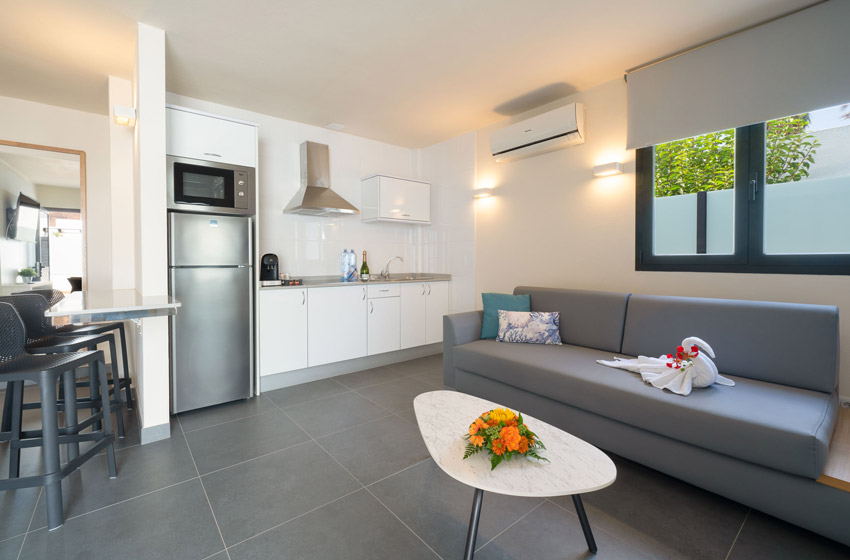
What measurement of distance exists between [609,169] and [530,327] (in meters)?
1.44

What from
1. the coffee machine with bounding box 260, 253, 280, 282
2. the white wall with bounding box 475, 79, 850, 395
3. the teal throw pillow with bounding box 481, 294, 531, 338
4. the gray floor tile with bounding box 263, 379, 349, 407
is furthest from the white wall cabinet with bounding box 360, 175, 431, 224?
the gray floor tile with bounding box 263, 379, 349, 407

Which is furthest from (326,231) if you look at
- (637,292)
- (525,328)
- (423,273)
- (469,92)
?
(637,292)

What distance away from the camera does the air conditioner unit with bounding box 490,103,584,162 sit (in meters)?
3.14

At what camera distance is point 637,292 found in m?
3.00

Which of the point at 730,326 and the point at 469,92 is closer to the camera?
the point at 730,326

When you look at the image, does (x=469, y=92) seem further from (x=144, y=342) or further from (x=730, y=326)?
(x=144, y=342)

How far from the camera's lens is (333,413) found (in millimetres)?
2854

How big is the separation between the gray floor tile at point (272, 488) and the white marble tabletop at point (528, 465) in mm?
694

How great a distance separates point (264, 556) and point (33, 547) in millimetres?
946

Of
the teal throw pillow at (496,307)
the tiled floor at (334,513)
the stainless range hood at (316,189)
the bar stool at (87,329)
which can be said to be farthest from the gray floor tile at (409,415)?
the stainless range hood at (316,189)

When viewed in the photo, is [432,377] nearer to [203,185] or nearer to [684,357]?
[684,357]

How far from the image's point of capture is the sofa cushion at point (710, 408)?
1.49 meters

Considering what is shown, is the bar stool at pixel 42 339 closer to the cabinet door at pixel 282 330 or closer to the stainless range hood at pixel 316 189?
the cabinet door at pixel 282 330

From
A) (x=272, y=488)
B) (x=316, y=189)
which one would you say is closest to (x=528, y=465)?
(x=272, y=488)
